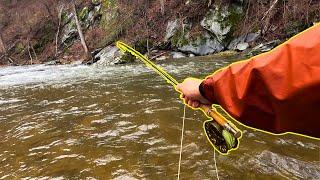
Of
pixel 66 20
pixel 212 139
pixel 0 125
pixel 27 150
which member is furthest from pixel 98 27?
pixel 212 139

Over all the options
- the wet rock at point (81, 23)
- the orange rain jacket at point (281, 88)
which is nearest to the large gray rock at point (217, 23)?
the wet rock at point (81, 23)

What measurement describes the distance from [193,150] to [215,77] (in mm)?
3548

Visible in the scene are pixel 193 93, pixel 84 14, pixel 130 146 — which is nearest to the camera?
pixel 193 93

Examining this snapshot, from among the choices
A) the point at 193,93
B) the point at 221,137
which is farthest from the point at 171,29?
the point at 193,93

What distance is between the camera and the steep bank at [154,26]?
2192 cm

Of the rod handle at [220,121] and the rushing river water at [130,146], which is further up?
the rod handle at [220,121]

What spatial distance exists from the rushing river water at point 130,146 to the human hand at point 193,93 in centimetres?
228

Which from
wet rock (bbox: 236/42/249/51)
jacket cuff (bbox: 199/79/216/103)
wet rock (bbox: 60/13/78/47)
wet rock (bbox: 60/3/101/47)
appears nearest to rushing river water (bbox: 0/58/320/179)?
jacket cuff (bbox: 199/79/216/103)

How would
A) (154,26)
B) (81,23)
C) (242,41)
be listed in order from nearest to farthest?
(242,41), (154,26), (81,23)

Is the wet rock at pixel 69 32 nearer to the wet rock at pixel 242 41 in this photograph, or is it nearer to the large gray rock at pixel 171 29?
the large gray rock at pixel 171 29

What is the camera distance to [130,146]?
5723 millimetres

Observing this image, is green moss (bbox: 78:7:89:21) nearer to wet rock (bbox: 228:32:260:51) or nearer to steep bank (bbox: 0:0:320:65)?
steep bank (bbox: 0:0:320:65)

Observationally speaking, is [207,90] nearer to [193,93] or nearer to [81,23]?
[193,93]

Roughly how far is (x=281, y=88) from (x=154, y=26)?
27.8 meters
